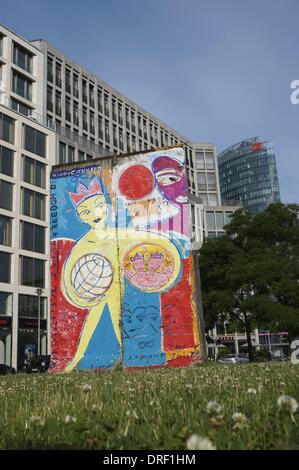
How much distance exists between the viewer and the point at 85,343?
21.1 metres

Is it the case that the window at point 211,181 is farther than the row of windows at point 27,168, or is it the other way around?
the window at point 211,181

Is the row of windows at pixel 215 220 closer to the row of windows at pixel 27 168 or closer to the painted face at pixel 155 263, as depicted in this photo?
the row of windows at pixel 27 168

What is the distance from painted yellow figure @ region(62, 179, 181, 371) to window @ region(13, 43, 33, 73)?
47123 millimetres

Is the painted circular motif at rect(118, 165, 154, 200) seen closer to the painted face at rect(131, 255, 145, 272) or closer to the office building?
the painted face at rect(131, 255, 145, 272)

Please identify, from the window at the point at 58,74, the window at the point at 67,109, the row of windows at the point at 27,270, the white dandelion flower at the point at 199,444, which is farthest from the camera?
the window at the point at 67,109

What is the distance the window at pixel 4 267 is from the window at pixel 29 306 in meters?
2.67

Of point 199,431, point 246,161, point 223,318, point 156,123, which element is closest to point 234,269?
point 223,318

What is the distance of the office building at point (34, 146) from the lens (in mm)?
50375

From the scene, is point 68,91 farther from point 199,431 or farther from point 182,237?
point 199,431

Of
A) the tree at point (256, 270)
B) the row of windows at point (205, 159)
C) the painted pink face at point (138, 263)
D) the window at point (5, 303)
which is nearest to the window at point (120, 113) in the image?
the row of windows at point (205, 159)

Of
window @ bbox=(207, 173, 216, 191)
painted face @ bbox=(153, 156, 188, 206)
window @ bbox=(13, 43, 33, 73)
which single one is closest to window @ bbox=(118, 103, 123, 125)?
window @ bbox=(13, 43, 33, 73)

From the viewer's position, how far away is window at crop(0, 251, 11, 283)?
162 feet

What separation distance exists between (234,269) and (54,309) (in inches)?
537

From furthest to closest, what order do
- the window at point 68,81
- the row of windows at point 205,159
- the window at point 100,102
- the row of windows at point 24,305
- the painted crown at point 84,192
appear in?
the row of windows at point 205,159
the window at point 100,102
the window at point 68,81
the row of windows at point 24,305
the painted crown at point 84,192
